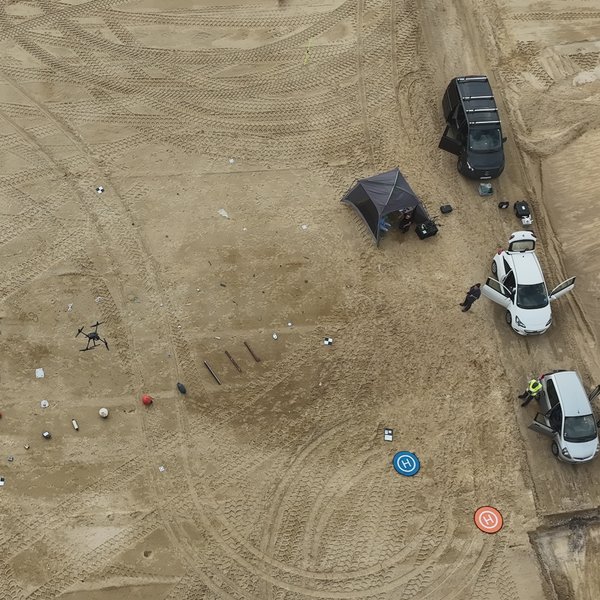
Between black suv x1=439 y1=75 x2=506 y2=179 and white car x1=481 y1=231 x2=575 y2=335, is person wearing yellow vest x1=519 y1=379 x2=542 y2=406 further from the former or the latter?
black suv x1=439 y1=75 x2=506 y2=179

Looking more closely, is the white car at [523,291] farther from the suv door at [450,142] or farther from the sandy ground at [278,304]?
the suv door at [450,142]

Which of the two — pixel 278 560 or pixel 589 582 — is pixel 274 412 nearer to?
pixel 278 560

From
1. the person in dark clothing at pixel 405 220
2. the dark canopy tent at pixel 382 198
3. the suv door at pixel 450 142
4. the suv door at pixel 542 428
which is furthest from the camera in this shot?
the suv door at pixel 450 142

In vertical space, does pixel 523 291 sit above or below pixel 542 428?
above

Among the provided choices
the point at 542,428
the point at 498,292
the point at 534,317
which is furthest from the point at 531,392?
the point at 498,292

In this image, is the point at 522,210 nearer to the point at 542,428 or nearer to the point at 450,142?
the point at 450,142

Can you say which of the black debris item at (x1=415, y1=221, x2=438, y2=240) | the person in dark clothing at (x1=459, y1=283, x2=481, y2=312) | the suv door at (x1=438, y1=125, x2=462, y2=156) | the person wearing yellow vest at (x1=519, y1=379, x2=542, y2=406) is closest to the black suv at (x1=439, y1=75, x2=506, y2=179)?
the suv door at (x1=438, y1=125, x2=462, y2=156)

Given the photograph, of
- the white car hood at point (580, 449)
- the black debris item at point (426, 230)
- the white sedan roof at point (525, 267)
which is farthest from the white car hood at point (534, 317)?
the black debris item at point (426, 230)
